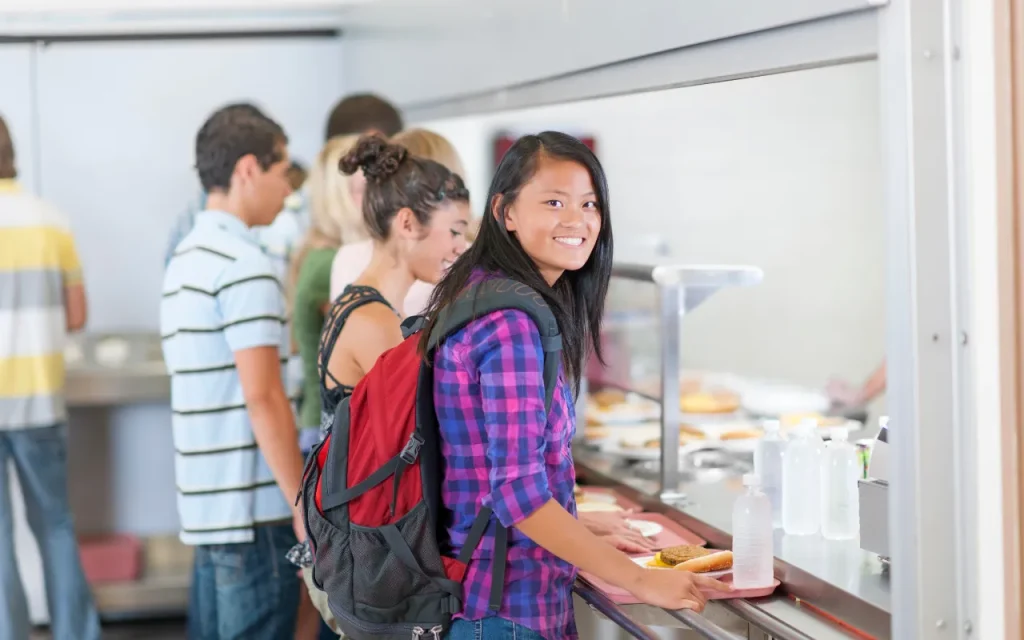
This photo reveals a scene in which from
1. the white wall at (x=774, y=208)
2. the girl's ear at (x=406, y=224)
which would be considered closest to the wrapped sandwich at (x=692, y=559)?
the girl's ear at (x=406, y=224)

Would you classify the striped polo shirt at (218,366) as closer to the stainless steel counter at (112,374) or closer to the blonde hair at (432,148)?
the blonde hair at (432,148)

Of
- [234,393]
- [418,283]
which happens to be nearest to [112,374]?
[234,393]

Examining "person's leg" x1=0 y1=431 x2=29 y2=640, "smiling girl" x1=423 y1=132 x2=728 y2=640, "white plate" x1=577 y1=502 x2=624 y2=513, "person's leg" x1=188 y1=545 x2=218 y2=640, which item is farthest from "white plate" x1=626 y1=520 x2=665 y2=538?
"person's leg" x1=0 y1=431 x2=29 y2=640

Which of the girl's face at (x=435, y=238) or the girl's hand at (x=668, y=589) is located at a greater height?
the girl's face at (x=435, y=238)

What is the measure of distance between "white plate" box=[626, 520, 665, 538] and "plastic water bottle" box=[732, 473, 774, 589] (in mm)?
344

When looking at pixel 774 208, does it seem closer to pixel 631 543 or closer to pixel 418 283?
pixel 418 283

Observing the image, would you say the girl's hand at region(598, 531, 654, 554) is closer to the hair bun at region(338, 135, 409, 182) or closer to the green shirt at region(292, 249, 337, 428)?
the hair bun at region(338, 135, 409, 182)

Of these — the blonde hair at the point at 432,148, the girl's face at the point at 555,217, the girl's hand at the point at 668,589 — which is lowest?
the girl's hand at the point at 668,589

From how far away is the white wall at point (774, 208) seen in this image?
4625 mm

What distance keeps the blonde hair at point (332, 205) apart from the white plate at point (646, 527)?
1096mm

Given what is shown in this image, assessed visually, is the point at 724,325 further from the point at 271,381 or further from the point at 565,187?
the point at 565,187

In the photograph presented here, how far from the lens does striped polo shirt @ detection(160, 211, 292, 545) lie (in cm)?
275

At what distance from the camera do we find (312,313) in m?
3.07

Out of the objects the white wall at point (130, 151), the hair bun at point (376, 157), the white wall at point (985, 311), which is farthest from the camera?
the white wall at point (130, 151)
